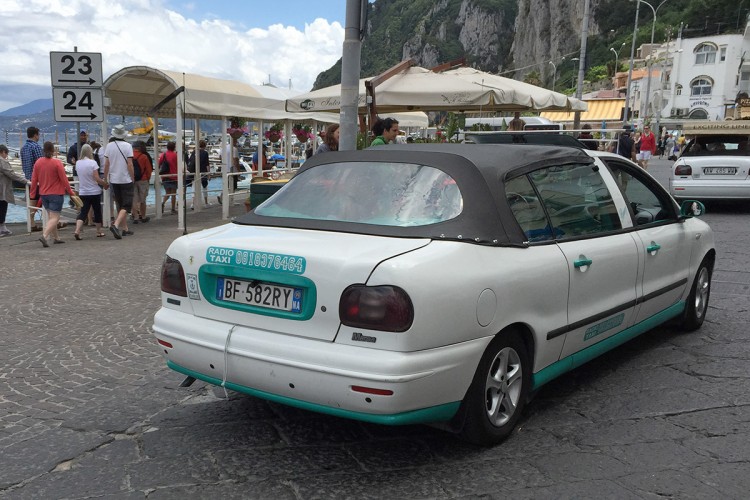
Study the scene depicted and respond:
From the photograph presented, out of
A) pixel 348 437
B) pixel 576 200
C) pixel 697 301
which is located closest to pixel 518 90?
pixel 697 301

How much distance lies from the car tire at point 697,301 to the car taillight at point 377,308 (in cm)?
344

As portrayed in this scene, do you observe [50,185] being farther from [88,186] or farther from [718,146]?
[718,146]

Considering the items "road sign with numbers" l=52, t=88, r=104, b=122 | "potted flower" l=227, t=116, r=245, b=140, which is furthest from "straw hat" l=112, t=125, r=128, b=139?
"potted flower" l=227, t=116, r=245, b=140

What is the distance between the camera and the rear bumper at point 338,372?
9.65 ft

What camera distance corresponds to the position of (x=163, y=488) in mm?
3104

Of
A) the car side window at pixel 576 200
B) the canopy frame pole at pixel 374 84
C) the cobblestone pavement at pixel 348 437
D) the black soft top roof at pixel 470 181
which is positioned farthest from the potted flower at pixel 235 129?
the car side window at pixel 576 200

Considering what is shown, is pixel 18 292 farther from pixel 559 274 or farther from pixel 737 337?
pixel 737 337

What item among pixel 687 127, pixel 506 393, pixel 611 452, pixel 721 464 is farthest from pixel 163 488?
pixel 687 127

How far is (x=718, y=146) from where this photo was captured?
13727mm

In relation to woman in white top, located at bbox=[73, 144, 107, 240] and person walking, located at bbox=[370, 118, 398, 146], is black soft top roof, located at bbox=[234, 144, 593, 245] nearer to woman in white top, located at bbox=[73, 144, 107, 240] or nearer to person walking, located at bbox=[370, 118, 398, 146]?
person walking, located at bbox=[370, 118, 398, 146]

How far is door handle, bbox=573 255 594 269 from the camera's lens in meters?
3.88

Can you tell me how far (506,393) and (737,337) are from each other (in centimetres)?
294

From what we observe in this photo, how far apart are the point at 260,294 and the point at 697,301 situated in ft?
12.8

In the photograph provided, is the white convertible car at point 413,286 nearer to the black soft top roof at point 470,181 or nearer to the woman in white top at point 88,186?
the black soft top roof at point 470,181
